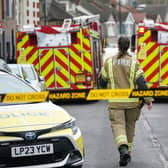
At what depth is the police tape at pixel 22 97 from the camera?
8836 mm

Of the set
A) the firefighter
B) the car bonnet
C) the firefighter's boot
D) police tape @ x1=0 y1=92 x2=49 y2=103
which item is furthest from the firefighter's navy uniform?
the car bonnet

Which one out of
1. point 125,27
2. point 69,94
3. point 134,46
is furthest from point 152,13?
point 69,94

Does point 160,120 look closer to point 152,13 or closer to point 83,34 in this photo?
point 83,34

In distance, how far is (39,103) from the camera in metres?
8.82

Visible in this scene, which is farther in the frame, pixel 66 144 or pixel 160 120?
pixel 160 120

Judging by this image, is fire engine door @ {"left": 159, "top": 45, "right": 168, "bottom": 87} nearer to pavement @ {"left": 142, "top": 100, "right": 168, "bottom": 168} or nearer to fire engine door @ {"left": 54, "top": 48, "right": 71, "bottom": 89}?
pavement @ {"left": 142, "top": 100, "right": 168, "bottom": 168}

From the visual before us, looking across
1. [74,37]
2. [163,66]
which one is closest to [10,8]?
[74,37]

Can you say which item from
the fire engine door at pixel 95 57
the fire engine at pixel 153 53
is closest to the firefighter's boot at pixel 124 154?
the fire engine at pixel 153 53

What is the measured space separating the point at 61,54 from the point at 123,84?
1234 cm

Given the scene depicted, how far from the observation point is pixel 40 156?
26.0ft

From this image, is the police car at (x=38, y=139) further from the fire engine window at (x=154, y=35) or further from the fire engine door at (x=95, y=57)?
the fire engine door at (x=95, y=57)

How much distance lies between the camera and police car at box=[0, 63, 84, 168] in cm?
779

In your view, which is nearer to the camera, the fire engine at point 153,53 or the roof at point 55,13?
the fire engine at point 153,53

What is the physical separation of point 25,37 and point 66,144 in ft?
47.0
